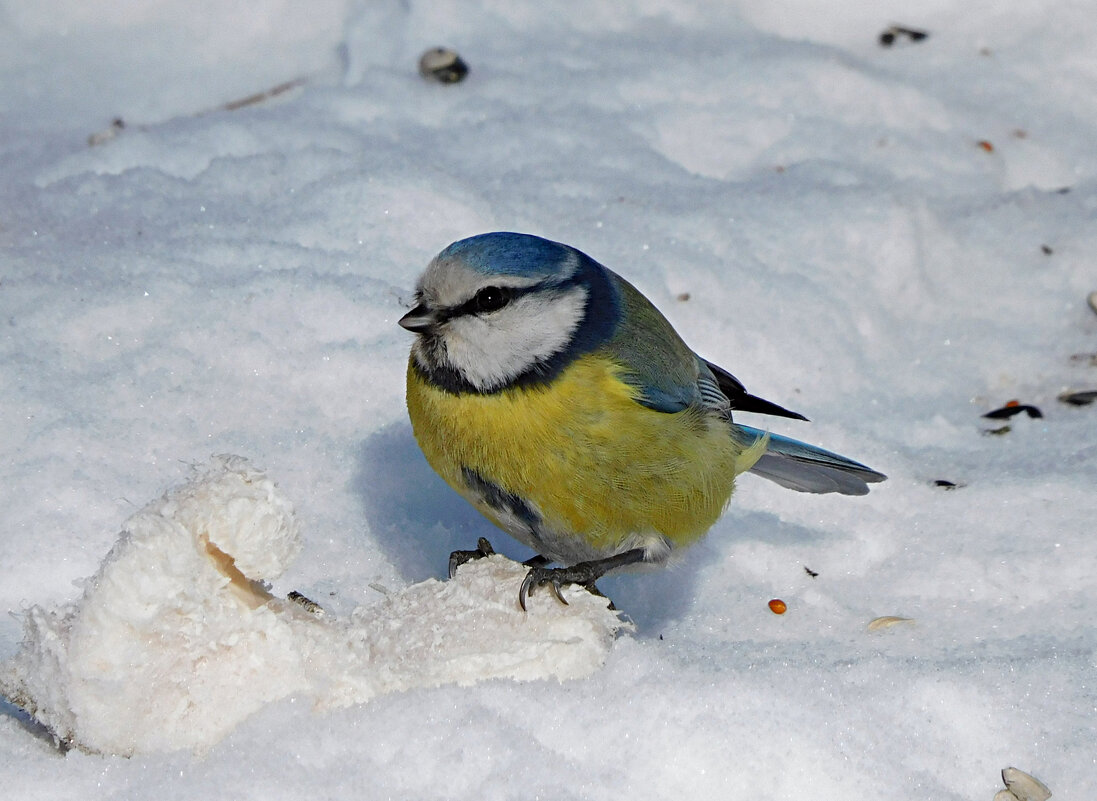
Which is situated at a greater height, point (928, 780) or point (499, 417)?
point (499, 417)

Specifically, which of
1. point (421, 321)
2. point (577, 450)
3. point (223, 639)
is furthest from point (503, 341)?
point (223, 639)

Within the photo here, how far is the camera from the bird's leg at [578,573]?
2.49m

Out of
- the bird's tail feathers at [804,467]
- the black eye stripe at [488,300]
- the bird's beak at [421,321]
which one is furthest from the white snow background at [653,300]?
the black eye stripe at [488,300]

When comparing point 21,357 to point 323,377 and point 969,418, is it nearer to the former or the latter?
point 323,377

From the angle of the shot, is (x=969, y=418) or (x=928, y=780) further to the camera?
(x=969, y=418)

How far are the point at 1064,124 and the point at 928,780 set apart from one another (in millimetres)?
3664

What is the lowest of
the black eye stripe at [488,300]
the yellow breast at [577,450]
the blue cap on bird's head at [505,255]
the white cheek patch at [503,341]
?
the yellow breast at [577,450]

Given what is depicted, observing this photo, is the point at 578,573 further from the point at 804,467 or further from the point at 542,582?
the point at 804,467

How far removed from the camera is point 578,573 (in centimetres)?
275

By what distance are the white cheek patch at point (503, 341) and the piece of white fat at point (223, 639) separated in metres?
0.52

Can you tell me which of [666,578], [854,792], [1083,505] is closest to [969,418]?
[1083,505]

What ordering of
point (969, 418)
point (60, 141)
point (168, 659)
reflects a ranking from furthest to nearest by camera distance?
point (60, 141)
point (969, 418)
point (168, 659)

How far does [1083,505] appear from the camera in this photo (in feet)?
10.9

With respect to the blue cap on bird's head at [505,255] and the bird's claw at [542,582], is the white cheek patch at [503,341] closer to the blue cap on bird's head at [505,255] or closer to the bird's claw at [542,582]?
the blue cap on bird's head at [505,255]
